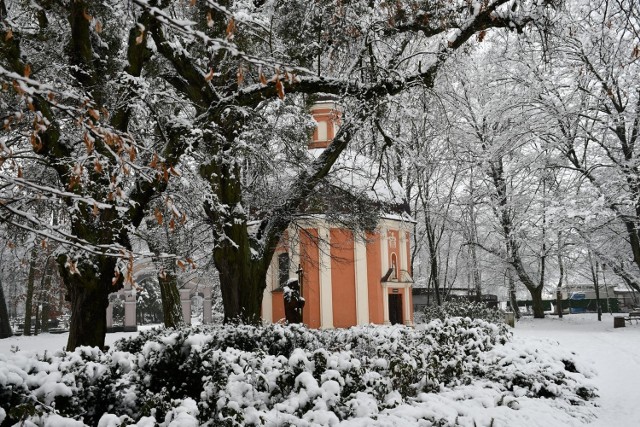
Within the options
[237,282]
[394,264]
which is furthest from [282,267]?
[237,282]

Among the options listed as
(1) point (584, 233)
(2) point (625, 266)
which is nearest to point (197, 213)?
(1) point (584, 233)

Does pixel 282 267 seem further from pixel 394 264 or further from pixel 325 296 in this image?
pixel 394 264

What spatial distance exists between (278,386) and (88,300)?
3.83 m

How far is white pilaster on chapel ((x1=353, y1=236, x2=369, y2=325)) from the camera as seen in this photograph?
81.7 ft

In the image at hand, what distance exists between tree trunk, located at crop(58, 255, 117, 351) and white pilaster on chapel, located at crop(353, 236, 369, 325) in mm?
17807

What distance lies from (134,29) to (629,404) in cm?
919

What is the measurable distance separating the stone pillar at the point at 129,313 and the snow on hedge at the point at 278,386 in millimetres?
23098

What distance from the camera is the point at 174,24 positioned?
3.09 metres

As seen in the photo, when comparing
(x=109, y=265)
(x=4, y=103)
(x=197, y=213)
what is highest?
(x=4, y=103)

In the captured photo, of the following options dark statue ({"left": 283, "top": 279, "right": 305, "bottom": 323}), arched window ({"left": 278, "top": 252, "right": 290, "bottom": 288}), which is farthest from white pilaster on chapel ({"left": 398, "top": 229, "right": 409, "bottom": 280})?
dark statue ({"left": 283, "top": 279, "right": 305, "bottom": 323})

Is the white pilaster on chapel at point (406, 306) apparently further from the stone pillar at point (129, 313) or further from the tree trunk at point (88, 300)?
the tree trunk at point (88, 300)

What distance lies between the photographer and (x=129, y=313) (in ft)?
98.5

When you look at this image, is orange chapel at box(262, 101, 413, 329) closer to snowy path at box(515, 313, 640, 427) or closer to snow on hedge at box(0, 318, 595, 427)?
snowy path at box(515, 313, 640, 427)

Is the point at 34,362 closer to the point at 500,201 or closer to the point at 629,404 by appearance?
the point at 629,404
